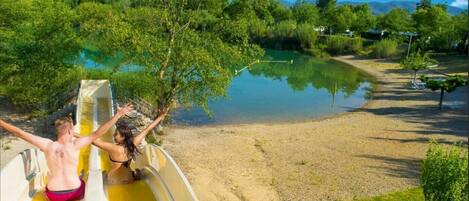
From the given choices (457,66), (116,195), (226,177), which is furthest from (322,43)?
(116,195)

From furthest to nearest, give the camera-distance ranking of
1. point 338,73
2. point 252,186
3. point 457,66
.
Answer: point 338,73 → point 457,66 → point 252,186

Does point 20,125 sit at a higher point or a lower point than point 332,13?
lower

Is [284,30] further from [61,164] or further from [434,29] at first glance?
[61,164]

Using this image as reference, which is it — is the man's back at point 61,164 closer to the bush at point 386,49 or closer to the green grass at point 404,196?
the green grass at point 404,196

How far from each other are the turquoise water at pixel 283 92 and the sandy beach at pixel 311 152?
2299 mm

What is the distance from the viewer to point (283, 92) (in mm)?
35312

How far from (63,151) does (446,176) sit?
20.8 feet

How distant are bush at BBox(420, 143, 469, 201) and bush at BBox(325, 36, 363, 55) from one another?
2100 inches

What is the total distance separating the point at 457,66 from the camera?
4269cm

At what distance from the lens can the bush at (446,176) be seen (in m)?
8.16

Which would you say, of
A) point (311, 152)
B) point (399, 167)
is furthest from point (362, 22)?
point (399, 167)

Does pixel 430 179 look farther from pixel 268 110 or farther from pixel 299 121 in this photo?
pixel 268 110

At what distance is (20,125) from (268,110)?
13768 mm

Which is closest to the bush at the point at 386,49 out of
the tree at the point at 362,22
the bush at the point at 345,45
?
the bush at the point at 345,45
